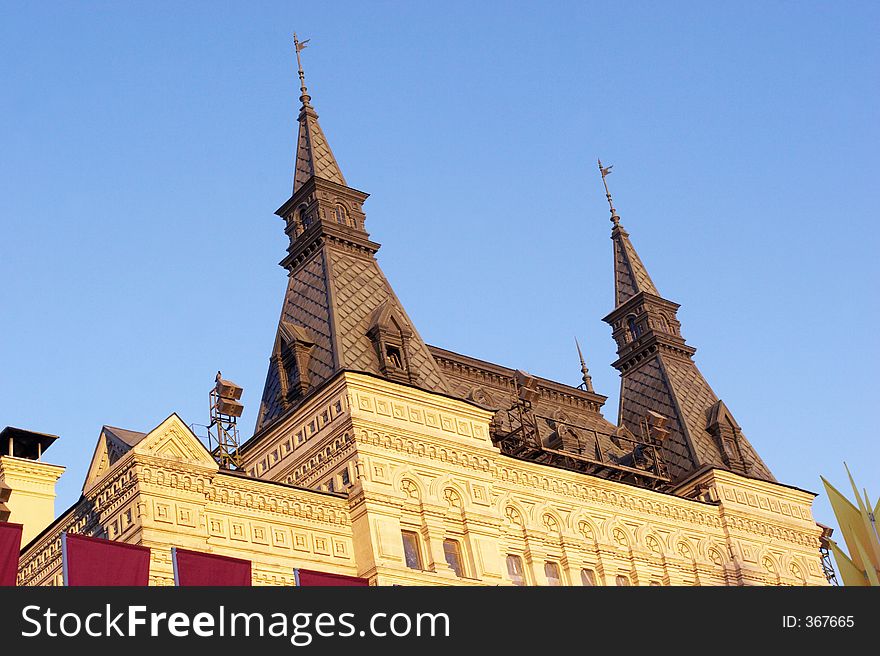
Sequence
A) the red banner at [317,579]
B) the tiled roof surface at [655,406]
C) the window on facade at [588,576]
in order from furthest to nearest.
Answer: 1. the tiled roof surface at [655,406]
2. the window on facade at [588,576]
3. the red banner at [317,579]

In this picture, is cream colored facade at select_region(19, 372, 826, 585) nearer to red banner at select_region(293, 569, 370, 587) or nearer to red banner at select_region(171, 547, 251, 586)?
red banner at select_region(171, 547, 251, 586)

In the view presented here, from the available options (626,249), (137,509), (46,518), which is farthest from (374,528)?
(626,249)

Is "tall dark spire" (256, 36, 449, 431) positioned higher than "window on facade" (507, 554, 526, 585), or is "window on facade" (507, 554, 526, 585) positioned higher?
→ "tall dark spire" (256, 36, 449, 431)

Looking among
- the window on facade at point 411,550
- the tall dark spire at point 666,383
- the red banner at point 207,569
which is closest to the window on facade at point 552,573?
the window on facade at point 411,550

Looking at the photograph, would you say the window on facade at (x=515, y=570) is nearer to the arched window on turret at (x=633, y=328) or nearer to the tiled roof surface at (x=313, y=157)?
the tiled roof surface at (x=313, y=157)

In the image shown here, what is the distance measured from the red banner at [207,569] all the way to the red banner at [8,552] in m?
3.87

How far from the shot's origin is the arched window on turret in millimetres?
67188

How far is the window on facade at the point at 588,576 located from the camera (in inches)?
1943

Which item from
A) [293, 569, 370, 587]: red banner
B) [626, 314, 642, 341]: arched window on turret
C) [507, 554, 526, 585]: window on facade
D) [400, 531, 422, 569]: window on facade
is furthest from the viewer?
[626, 314, 642, 341]: arched window on turret

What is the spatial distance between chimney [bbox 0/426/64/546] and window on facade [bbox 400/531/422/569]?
14036 mm

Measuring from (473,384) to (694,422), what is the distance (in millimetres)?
11455

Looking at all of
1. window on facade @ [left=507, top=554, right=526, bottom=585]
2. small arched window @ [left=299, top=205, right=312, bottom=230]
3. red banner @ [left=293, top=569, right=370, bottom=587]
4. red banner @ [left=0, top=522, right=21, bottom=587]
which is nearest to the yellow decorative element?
red banner @ [left=293, top=569, right=370, bottom=587]

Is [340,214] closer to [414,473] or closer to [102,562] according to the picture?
[414,473]

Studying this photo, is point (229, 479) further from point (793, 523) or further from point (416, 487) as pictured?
point (793, 523)
